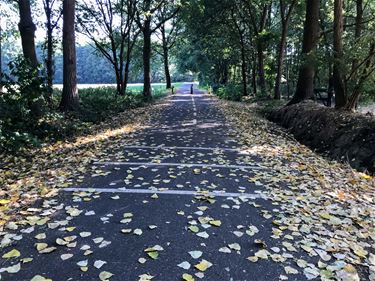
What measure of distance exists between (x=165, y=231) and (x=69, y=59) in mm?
10108

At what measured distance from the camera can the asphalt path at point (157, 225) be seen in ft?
11.8

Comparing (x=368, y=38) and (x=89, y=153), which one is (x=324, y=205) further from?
(x=368, y=38)

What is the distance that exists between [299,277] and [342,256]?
0.75 meters

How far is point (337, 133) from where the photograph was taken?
9.83m

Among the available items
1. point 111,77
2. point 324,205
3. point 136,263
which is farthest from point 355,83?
point 111,77

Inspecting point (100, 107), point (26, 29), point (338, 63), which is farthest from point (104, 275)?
point (100, 107)

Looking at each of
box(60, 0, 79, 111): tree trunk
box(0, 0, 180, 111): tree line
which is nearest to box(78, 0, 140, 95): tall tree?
box(0, 0, 180, 111): tree line

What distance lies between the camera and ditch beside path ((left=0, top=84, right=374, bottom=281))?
11.8 ft

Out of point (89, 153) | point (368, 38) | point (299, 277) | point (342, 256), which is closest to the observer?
point (299, 277)

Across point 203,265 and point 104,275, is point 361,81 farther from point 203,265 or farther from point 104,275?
point 104,275

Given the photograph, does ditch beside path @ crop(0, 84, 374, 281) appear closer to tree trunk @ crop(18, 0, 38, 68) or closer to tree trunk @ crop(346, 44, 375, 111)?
tree trunk @ crop(346, 44, 375, 111)

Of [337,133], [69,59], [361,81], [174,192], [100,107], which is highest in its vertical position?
[69,59]

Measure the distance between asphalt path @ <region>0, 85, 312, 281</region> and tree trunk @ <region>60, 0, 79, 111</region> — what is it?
594 cm

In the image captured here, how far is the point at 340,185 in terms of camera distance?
21.8 feet
